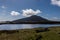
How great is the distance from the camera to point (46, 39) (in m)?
2.30

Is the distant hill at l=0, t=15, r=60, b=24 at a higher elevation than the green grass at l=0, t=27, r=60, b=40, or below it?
higher

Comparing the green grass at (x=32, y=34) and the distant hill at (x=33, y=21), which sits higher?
the distant hill at (x=33, y=21)

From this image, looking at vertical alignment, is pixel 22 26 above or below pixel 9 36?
above

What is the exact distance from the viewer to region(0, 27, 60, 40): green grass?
2254 mm

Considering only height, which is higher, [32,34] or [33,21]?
A: [33,21]

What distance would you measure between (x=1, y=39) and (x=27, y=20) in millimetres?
575

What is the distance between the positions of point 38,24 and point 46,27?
163 millimetres

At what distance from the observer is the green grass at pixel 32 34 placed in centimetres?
225

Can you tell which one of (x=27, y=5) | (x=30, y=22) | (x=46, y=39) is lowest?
(x=46, y=39)

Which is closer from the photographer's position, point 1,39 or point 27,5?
point 1,39

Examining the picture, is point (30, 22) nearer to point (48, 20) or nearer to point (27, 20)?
point (27, 20)

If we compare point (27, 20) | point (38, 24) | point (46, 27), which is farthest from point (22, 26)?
point (46, 27)

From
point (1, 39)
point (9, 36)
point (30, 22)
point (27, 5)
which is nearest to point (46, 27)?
point (30, 22)

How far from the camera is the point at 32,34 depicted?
2316 mm
